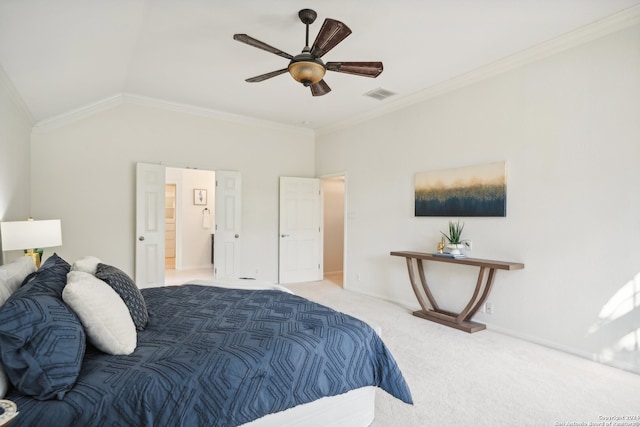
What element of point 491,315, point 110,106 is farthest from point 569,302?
point 110,106

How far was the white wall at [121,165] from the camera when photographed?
460 cm

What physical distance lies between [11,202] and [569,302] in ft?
18.0

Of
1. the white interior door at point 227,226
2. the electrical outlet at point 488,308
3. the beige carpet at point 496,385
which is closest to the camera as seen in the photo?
the beige carpet at point 496,385

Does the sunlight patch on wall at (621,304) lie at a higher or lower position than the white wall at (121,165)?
lower

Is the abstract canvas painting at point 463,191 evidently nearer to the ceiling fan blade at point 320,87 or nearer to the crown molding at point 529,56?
the crown molding at point 529,56

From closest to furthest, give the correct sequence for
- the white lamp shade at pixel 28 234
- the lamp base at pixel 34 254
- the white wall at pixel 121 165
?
the white lamp shade at pixel 28 234, the lamp base at pixel 34 254, the white wall at pixel 121 165

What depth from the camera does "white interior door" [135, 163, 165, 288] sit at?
497 cm

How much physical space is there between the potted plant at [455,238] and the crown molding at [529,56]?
1.70m

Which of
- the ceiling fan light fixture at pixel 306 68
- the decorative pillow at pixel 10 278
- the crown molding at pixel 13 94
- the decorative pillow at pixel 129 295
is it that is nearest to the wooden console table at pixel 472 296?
the ceiling fan light fixture at pixel 306 68

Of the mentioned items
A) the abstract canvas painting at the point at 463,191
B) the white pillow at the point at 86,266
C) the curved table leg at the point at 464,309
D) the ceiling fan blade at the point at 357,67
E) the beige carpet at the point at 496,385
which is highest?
the ceiling fan blade at the point at 357,67

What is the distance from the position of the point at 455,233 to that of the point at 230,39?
10.6ft

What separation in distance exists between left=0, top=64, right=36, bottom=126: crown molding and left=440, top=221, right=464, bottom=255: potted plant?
457 cm

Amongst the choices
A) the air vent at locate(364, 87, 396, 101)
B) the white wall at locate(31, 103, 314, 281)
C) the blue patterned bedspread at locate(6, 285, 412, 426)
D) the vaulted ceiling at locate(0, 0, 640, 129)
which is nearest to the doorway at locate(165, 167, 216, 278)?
the white wall at locate(31, 103, 314, 281)

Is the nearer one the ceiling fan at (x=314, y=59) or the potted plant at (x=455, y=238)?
the ceiling fan at (x=314, y=59)
